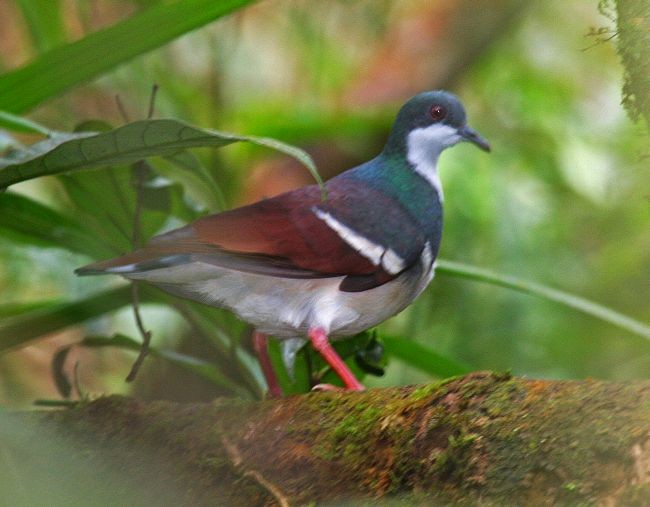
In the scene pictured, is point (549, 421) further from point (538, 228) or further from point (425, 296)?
point (538, 228)

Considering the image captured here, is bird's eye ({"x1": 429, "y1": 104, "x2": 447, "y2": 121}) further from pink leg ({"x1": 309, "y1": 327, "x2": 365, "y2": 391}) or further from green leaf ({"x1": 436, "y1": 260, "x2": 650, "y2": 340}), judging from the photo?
pink leg ({"x1": 309, "y1": 327, "x2": 365, "y2": 391})

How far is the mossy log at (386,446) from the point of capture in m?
1.68

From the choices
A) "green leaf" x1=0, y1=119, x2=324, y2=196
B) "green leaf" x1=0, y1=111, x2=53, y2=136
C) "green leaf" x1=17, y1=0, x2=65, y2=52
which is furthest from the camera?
"green leaf" x1=17, y1=0, x2=65, y2=52

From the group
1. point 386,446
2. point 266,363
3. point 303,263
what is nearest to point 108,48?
point 303,263

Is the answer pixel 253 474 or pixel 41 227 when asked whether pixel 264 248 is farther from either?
pixel 41 227

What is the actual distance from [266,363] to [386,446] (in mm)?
1163

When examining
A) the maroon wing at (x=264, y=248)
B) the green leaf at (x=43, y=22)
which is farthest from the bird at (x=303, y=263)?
the green leaf at (x=43, y=22)

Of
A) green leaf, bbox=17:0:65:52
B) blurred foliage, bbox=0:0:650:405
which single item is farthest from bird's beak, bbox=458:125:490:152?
green leaf, bbox=17:0:65:52

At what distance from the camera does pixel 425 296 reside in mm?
4957

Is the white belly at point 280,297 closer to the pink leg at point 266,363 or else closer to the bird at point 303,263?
the bird at point 303,263

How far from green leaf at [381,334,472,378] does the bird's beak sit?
839 mm

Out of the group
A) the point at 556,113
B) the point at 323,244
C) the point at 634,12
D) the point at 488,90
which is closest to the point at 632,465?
the point at 634,12

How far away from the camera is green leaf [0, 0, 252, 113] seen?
282 cm

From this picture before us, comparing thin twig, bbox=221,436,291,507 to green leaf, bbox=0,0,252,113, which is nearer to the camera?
thin twig, bbox=221,436,291,507
